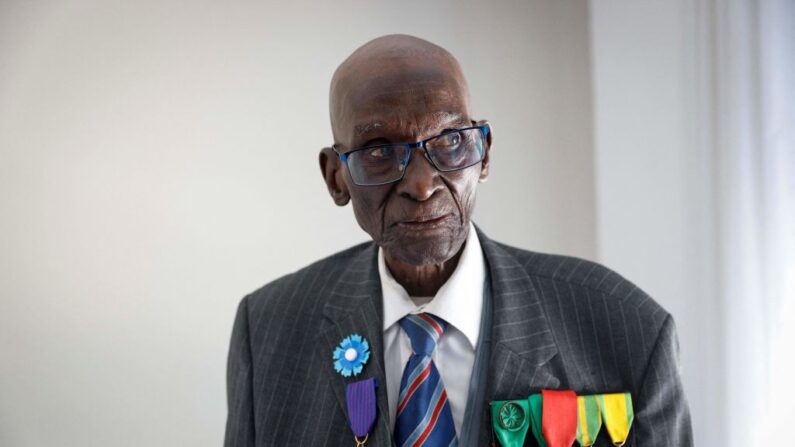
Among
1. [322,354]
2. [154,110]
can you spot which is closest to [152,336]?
[154,110]

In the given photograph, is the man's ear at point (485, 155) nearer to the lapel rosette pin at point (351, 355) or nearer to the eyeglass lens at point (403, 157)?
the eyeglass lens at point (403, 157)

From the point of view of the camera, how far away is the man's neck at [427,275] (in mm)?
1423

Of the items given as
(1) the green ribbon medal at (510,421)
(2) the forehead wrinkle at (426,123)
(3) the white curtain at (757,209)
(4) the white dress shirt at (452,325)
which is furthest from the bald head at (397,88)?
(3) the white curtain at (757,209)

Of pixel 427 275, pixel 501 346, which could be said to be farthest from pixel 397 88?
pixel 501 346

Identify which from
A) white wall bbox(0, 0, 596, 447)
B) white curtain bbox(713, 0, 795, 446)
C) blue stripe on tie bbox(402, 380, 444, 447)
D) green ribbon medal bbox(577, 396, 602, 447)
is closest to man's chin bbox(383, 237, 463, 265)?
blue stripe on tie bbox(402, 380, 444, 447)

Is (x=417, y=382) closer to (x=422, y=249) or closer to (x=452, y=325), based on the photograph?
(x=452, y=325)

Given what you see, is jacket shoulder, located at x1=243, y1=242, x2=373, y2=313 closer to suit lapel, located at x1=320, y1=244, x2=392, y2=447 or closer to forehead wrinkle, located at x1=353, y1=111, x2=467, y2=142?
suit lapel, located at x1=320, y1=244, x2=392, y2=447

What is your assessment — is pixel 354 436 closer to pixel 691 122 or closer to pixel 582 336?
pixel 582 336

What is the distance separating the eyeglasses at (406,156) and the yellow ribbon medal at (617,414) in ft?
1.43

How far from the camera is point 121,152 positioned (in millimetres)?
2238

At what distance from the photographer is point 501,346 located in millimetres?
1338

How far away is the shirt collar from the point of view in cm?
136

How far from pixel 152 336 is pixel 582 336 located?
1.32 meters

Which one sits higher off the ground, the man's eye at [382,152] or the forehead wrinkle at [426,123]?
the forehead wrinkle at [426,123]
